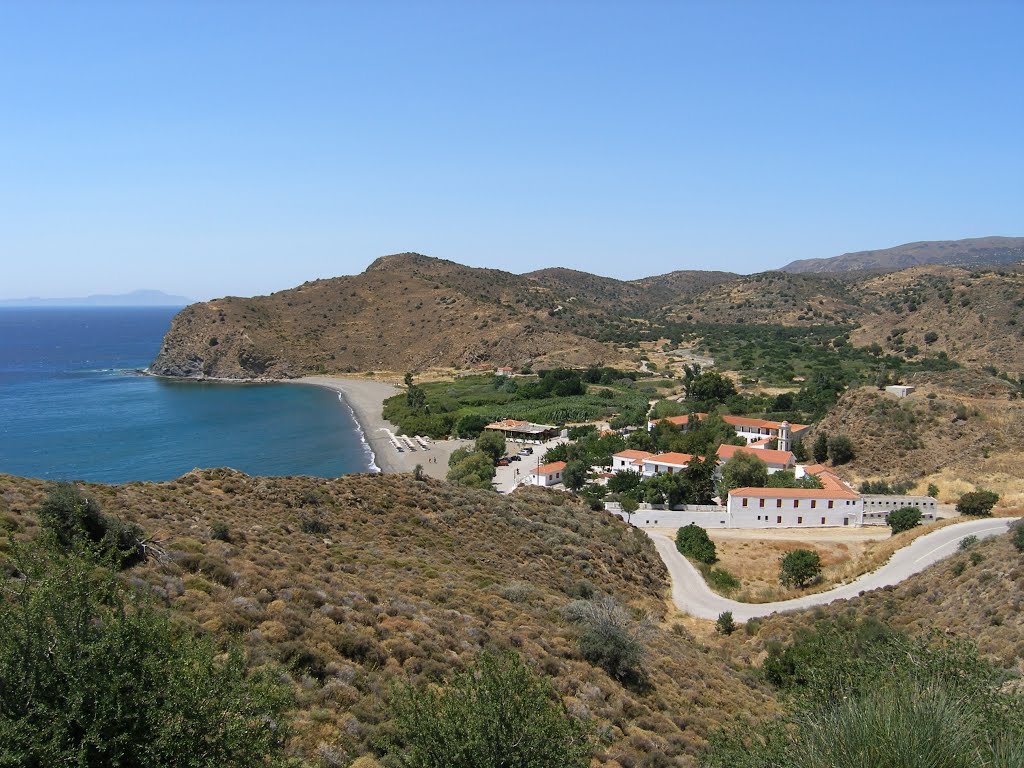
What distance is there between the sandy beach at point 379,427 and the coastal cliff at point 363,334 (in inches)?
341

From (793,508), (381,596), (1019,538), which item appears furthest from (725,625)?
(793,508)

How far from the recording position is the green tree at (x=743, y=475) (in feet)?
128

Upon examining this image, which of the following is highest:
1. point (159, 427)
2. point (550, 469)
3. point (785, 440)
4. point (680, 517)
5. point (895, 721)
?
point (895, 721)

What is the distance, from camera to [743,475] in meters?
39.0

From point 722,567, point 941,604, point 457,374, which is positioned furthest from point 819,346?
point 941,604

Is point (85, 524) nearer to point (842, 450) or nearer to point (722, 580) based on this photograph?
point (722, 580)

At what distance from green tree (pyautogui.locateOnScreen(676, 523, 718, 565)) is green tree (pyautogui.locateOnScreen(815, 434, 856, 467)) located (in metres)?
17.3

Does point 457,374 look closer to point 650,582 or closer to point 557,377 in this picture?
point 557,377

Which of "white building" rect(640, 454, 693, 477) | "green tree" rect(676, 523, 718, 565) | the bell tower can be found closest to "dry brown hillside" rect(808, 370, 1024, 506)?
the bell tower

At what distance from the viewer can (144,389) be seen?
96.3 m

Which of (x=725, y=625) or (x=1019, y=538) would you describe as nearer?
(x=1019, y=538)

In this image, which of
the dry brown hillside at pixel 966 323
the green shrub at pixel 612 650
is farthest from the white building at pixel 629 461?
the dry brown hillside at pixel 966 323

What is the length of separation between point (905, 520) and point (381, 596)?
2906cm

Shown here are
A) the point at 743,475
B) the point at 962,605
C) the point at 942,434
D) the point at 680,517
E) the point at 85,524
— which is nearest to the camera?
the point at 85,524
